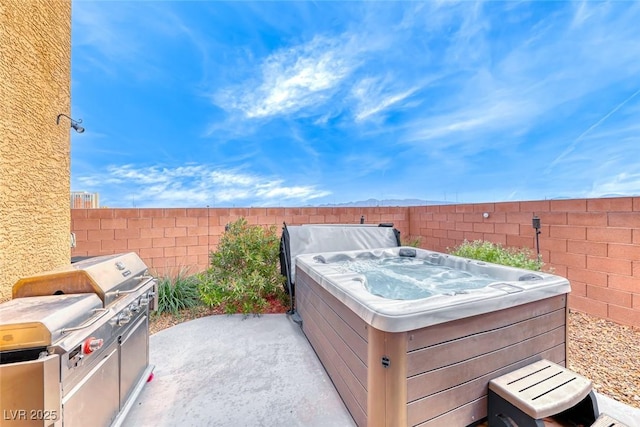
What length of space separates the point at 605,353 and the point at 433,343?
8.21 ft

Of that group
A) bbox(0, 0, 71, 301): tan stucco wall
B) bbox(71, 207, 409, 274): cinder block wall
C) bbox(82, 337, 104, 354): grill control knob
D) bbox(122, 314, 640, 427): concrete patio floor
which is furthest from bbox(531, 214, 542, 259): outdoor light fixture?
bbox(0, 0, 71, 301): tan stucco wall

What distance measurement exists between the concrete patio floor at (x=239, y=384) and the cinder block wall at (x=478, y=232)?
6.34 ft

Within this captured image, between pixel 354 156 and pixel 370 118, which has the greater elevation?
pixel 370 118

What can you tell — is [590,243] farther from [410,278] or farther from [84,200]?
[84,200]

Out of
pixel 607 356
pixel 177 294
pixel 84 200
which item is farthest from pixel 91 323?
pixel 84 200

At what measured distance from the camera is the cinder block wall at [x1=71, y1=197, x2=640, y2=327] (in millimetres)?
3154

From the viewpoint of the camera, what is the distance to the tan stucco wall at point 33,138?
5.98ft

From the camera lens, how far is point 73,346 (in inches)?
44.0

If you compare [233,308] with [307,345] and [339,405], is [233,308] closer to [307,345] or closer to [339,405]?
[307,345]

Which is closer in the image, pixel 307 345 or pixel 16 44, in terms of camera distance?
pixel 16 44

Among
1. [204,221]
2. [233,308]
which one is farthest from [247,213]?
[233,308]

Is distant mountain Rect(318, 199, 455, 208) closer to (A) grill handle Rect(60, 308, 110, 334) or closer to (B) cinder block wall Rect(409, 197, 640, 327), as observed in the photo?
(B) cinder block wall Rect(409, 197, 640, 327)

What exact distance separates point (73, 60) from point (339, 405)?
14.0ft

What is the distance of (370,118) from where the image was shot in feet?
21.5
